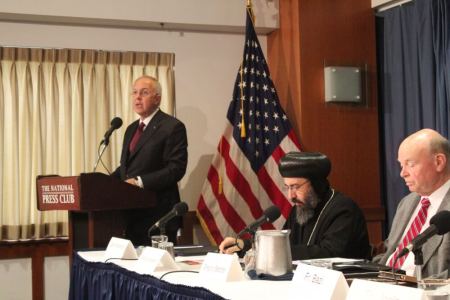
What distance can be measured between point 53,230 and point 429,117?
325 cm

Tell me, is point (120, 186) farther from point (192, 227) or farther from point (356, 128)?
point (356, 128)

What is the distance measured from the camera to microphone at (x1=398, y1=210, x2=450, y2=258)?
195 centimetres

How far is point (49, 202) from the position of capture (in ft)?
13.9

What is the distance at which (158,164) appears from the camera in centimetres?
466

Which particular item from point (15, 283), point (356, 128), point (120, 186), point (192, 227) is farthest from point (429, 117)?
point (15, 283)

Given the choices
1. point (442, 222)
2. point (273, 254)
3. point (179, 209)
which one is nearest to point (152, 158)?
point (179, 209)

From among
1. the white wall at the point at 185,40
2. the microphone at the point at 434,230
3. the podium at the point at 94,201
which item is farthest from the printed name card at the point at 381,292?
the white wall at the point at 185,40

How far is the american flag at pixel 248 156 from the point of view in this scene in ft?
19.1

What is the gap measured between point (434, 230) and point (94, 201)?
7.98ft

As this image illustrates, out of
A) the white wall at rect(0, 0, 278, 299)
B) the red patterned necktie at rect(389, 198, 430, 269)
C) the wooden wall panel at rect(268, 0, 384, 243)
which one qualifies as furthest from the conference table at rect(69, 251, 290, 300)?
the wooden wall panel at rect(268, 0, 384, 243)

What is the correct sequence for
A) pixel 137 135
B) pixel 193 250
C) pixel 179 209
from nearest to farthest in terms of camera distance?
pixel 179 209, pixel 193 250, pixel 137 135

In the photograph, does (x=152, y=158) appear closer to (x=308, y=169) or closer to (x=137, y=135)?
(x=137, y=135)

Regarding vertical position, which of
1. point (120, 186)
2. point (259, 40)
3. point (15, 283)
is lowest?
point (15, 283)

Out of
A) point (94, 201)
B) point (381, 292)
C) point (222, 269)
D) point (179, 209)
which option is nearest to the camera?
point (381, 292)
